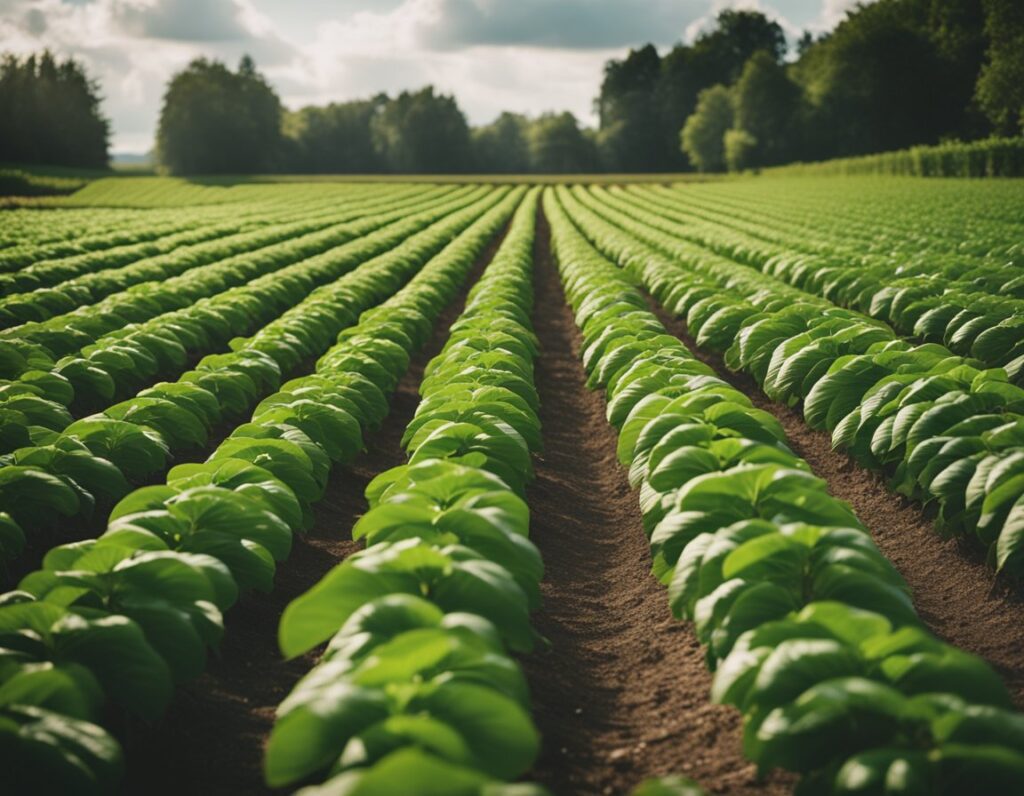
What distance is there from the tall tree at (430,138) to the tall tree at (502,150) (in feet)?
12.6

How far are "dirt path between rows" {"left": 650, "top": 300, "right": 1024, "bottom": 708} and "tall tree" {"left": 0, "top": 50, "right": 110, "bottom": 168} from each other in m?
99.1

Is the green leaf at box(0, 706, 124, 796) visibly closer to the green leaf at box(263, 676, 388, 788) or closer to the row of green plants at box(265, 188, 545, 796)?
the row of green plants at box(265, 188, 545, 796)

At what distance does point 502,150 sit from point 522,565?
117589 millimetres

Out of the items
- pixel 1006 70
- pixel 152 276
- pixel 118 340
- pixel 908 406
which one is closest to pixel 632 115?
pixel 1006 70

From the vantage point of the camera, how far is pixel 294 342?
9.36 metres

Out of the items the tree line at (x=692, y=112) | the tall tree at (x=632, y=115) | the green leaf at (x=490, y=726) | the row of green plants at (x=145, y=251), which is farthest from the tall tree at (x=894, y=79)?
the green leaf at (x=490, y=726)

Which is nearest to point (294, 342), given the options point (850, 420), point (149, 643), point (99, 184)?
point (850, 420)

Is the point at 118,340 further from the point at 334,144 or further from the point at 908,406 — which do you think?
the point at 334,144

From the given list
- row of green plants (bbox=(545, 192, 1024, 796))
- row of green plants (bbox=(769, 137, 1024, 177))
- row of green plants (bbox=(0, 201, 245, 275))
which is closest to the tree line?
row of green plants (bbox=(769, 137, 1024, 177))

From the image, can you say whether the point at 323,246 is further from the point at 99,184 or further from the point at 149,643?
the point at 99,184

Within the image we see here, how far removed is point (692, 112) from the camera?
114312mm

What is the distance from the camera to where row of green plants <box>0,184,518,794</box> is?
8.01ft

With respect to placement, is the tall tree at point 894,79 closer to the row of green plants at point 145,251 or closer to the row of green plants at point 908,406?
the row of green plants at point 145,251

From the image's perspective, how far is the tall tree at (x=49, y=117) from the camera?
87500 mm
